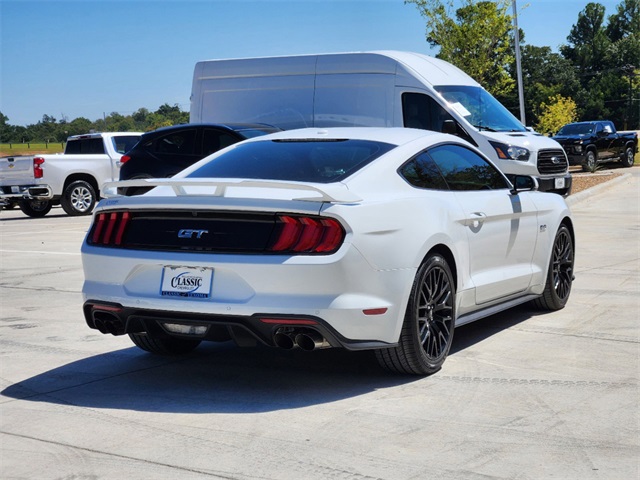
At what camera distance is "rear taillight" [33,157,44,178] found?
22.5m

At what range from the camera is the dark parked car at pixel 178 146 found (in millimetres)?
14383

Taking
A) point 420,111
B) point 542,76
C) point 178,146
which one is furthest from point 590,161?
point 542,76

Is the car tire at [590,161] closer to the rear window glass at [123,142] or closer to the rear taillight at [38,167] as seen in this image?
the rear window glass at [123,142]

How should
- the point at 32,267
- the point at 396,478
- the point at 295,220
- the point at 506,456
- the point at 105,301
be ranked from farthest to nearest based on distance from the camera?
the point at 32,267 < the point at 105,301 < the point at 295,220 < the point at 506,456 < the point at 396,478

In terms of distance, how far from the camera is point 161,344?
22.3ft

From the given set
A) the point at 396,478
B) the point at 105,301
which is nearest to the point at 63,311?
the point at 105,301

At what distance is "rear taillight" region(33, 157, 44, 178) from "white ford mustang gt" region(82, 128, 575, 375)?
16.5 m

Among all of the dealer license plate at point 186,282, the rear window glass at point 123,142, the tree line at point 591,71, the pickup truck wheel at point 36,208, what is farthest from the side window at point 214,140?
the tree line at point 591,71

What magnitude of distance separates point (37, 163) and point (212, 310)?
18.1 meters

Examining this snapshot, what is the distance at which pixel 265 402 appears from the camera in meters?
5.60

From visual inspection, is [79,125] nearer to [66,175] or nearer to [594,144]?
[594,144]

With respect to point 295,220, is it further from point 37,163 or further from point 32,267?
point 37,163

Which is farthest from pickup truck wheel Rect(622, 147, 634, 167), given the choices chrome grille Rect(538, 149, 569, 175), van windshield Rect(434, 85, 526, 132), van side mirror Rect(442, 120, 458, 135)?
van side mirror Rect(442, 120, 458, 135)

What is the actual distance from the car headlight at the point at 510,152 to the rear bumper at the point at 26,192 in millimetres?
11790
